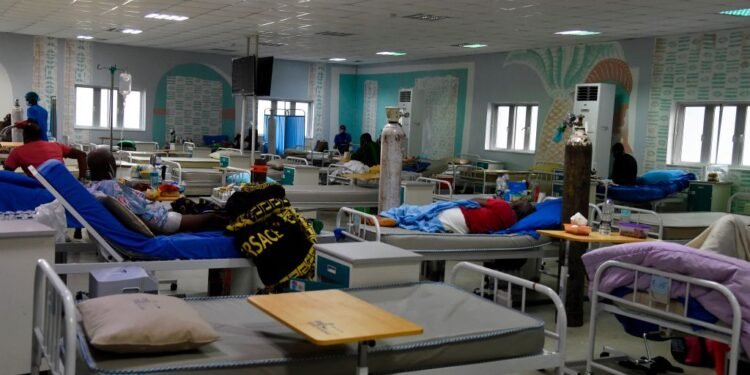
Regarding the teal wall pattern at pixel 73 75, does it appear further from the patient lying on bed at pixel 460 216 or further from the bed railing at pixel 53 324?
the bed railing at pixel 53 324

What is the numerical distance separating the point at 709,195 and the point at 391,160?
5.45 metres

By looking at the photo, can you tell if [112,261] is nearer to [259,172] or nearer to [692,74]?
[259,172]

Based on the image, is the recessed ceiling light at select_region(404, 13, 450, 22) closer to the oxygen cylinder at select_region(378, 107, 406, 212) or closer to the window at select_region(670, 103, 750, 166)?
the oxygen cylinder at select_region(378, 107, 406, 212)

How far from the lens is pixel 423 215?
624 cm

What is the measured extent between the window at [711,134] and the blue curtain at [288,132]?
28.5 feet

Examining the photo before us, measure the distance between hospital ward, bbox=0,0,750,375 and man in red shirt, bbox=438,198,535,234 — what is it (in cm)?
2

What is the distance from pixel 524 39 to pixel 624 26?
2.10 m

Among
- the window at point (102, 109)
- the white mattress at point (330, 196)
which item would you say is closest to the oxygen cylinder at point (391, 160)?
the white mattress at point (330, 196)

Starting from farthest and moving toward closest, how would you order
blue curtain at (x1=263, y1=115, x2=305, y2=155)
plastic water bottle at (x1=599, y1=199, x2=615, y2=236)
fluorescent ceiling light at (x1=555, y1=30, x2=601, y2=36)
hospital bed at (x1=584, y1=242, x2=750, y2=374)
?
blue curtain at (x1=263, y1=115, x2=305, y2=155)
fluorescent ceiling light at (x1=555, y1=30, x2=601, y2=36)
plastic water bottle at (x1=599, y1=199, x2=615, y2=236)
hospital bed at (x1=584, y1=242, x2=750, y2=374)

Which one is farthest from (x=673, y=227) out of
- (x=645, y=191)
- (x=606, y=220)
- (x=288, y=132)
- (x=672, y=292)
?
(x=288, y=132)

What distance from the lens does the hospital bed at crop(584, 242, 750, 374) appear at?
3.64 m

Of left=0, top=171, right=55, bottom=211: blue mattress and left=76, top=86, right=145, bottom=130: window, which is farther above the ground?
left=76, top=86, right=145, bottom=130: window

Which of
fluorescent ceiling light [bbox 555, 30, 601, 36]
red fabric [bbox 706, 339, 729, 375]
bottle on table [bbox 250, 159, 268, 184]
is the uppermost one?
fluorescent ceiling light [bbox 555, 30, 601, 36]

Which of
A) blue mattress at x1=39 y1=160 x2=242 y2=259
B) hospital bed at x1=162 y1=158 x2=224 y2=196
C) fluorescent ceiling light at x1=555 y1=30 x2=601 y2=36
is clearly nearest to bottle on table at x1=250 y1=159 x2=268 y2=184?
blue mattress at x1=39 y1=160 x2=242 y2=259
